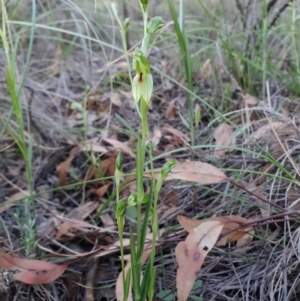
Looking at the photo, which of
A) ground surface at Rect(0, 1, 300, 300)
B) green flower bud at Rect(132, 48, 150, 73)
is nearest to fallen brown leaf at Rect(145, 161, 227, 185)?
ground surface at Rect(0, 1, 300, 300)

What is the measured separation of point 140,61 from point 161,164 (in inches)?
31.1

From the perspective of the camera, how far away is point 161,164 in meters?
1.50

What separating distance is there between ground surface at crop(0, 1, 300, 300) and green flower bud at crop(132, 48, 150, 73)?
14.2 inches

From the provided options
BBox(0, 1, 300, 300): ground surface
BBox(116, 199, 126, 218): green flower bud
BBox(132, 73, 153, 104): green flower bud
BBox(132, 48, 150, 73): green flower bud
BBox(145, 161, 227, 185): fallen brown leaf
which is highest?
BBox(132, 48, 150, 73): green flower bud

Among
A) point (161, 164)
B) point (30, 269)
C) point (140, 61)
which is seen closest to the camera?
point (140, 61)

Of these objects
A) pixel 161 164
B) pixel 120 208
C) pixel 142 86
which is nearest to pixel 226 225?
pixel 120 208

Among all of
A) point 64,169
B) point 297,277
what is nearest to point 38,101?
point 64,169

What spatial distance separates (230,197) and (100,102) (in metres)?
0.90

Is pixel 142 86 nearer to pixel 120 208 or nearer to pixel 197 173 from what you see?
pixel 120 208

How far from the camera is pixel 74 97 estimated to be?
79.8 inches

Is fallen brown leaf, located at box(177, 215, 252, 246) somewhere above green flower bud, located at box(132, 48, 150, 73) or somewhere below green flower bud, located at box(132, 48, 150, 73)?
below

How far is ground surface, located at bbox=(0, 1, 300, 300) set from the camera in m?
1.06

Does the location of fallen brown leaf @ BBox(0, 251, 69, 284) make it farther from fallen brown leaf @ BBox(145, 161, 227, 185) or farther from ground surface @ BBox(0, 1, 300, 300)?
fallen brown leaf @ BBox(145, 161, 227, 185)

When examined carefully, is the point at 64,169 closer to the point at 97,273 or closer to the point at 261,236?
the point at 97,273
